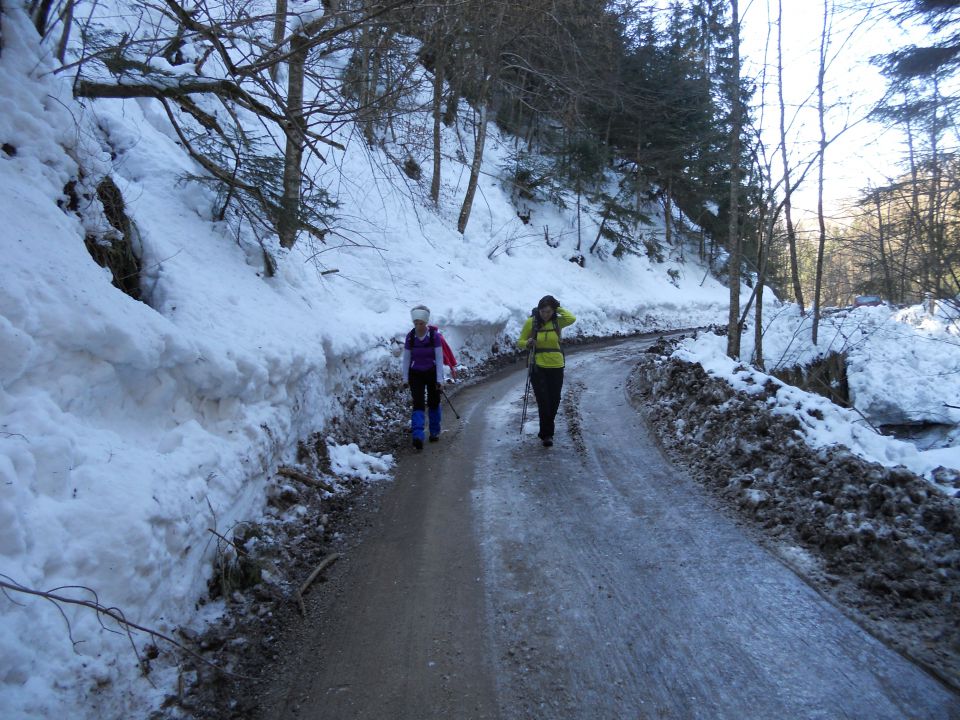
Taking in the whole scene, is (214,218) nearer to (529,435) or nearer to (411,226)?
(529,435)

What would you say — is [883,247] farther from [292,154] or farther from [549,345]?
[292,154]

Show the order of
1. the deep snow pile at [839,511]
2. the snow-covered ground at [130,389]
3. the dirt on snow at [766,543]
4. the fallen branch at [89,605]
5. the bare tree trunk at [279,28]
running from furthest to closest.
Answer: the bare tree trunk at [279,28], the deep snow pile at [839,511], the dirt on snow at [766,543], the snow-covered ground at [130,389], the fallen branch at [89,605]

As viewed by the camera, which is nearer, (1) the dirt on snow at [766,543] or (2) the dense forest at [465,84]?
(1) the dirt on snow at [766,543]

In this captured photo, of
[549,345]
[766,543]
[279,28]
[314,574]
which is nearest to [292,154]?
[279,28]

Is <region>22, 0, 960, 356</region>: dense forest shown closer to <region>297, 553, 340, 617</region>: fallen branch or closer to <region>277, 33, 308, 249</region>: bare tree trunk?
<region>277, 33, 308, 249</region>: bare tree trunk

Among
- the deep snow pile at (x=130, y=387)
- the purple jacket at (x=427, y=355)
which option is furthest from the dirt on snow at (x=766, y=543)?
the purple jacket at (x=427, y=355)

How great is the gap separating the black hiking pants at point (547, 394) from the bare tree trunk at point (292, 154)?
384cm

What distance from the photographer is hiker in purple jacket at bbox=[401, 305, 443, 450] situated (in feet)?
25.7

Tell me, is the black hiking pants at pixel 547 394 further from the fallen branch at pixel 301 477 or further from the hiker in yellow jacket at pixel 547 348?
the fallen branch at pixel 301 477

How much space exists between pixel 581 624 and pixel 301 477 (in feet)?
10.6

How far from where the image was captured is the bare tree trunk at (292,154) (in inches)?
200

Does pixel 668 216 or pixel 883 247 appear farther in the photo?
pixel 668 216

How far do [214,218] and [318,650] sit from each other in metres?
6.68

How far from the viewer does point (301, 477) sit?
225 inches
